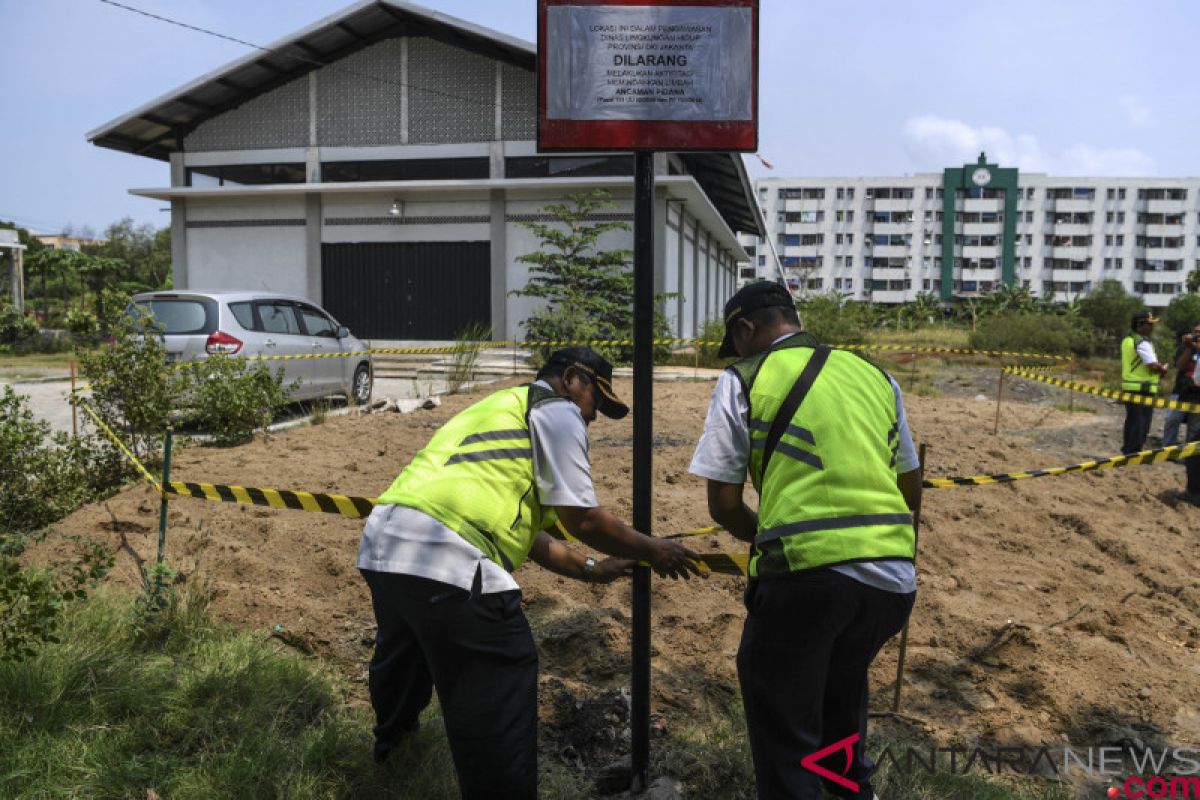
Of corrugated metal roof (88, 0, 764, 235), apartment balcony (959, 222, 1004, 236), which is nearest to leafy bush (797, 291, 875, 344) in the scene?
corrugated metal roof (88, 0, 764, 235)

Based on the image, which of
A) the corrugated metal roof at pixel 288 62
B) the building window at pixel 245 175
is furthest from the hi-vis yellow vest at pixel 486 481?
the building window at pixel 245 175

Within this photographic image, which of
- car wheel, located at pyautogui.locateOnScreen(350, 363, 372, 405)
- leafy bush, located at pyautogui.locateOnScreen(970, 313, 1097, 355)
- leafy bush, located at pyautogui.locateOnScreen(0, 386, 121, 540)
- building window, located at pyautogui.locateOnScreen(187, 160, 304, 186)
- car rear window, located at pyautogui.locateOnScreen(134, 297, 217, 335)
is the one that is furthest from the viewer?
leafy bush, located at pyautogui.locateOnScreen(970, 313, 1097, 355)

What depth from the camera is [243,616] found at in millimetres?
4559

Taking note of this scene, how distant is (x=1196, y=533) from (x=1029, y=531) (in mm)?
1744

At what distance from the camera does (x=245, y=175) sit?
21422 millimetres

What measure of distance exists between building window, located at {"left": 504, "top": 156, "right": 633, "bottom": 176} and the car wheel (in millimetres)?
8340

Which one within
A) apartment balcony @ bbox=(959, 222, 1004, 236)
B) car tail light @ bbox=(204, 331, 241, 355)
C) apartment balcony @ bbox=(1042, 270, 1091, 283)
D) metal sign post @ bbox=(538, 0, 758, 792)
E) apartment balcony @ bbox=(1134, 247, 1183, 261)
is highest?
apartment balcony @ bbox=(959, 222, 1004, 236)

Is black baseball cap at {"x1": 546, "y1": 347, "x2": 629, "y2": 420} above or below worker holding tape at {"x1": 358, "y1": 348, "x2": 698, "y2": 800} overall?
above

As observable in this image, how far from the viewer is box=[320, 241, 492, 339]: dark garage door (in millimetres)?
20125

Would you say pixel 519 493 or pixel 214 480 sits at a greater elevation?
pixel 519 493

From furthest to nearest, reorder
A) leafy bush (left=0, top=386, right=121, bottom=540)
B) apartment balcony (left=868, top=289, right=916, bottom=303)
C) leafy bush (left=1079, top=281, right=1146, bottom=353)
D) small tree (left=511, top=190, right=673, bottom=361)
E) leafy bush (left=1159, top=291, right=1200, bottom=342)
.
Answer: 1. apartment balcony (left=868, top=289, right=916, bottom=303)
2. leafy bush (left=1079, top=281, right=1146, bottom=353)
3. leafy bush (left=1159, top=291, right=1200, bottom=342)
4. small tree (left=511, top=190, right=673, bottom=361)
5. leafy bush (left=0, top=386, right=121, bottom=540)

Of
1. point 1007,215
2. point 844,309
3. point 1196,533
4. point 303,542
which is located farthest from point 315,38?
point 1007,215

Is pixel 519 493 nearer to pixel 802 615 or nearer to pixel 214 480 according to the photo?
pixel 802 615

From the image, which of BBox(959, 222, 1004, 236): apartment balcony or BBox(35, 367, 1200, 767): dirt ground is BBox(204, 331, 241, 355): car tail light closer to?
BBox(35, 367, 1200, 767): dirt ground
